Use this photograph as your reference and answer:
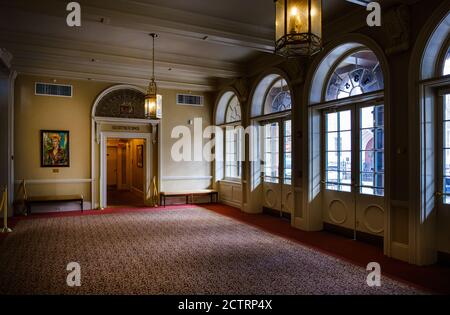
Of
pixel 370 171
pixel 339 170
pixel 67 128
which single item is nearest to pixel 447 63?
pixel 370 171

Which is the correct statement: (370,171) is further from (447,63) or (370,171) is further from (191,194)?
(191,194)

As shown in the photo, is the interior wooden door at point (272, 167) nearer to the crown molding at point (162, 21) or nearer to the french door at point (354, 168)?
the french door at point (354, 168)

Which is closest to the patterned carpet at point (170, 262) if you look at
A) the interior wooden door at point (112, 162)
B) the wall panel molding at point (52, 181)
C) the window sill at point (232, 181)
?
the wall panel molding at point (52, 181)

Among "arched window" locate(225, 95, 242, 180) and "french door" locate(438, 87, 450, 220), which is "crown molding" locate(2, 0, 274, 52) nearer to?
"french door" locate(438, 87, 450, 220)

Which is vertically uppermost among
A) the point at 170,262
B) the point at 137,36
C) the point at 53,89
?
the point at 137,36

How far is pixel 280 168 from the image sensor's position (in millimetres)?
7770

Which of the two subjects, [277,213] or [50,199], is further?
[50,199]

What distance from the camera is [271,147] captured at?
27.0ft

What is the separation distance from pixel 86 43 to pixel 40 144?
125 inches

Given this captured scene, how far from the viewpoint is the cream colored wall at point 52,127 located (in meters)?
8.29

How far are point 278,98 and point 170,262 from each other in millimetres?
4931

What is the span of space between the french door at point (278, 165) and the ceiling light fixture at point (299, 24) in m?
4.84
